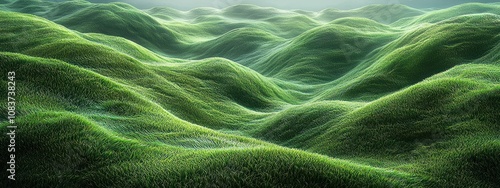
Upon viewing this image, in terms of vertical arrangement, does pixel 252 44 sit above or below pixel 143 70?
below

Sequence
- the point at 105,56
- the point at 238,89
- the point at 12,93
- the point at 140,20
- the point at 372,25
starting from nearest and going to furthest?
the point at 12,93
the point at 105,56
the point at 238,89
the point at 372,25
the point at 140,20

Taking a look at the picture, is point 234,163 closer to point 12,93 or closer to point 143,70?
point 12,93

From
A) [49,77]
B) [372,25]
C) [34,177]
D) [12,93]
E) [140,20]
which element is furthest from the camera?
[140,20]

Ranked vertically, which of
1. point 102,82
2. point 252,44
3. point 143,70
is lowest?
point 252,44

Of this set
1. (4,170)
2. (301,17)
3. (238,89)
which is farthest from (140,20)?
(4,170)

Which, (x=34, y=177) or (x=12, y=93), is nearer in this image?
(x=34, y=177)

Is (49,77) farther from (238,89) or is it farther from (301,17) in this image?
(301,17)
